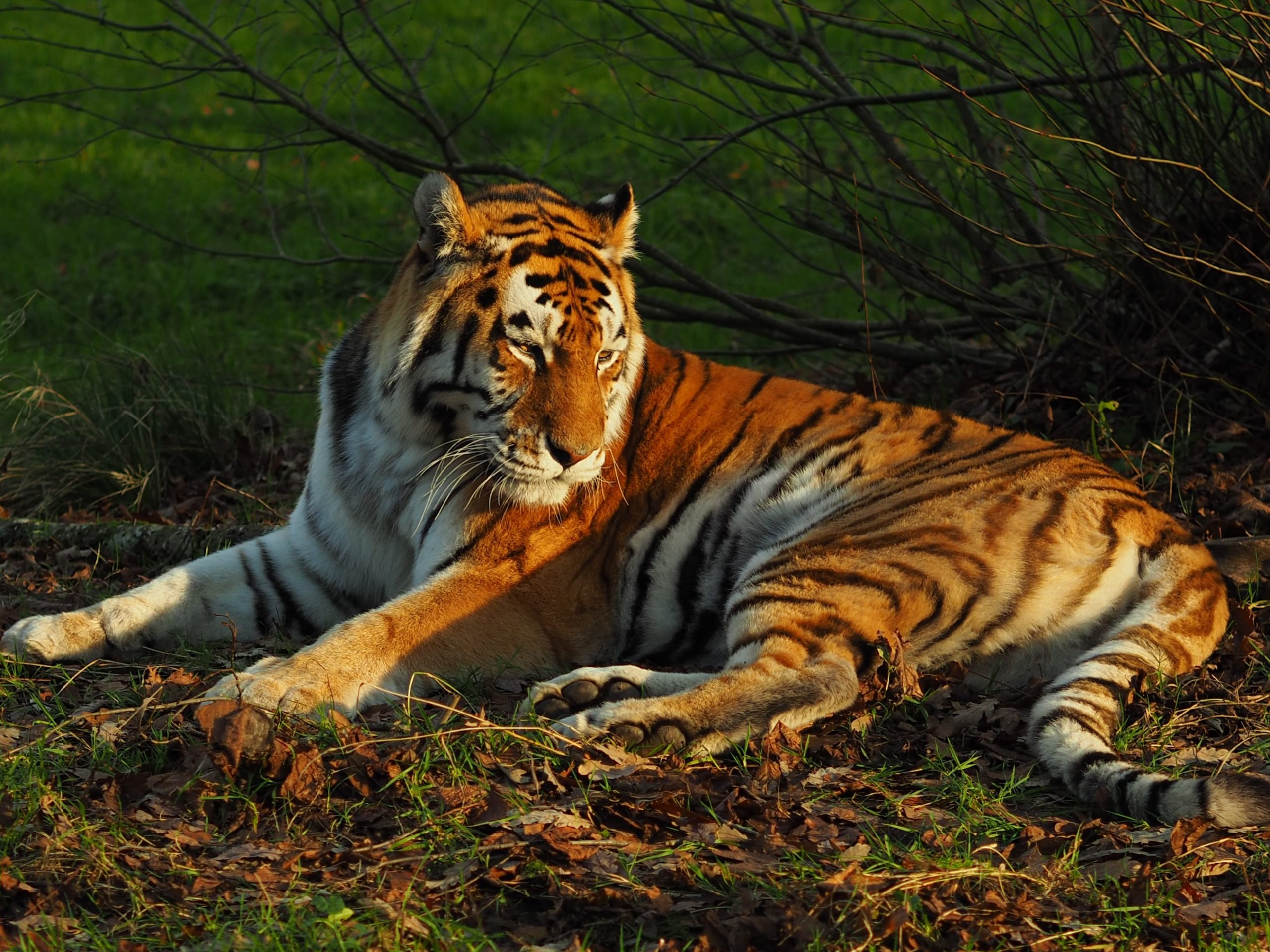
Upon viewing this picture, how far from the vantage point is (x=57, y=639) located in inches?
152

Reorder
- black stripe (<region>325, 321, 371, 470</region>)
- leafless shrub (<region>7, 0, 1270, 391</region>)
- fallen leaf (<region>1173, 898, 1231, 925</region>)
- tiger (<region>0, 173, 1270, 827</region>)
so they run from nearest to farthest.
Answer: fallen leaf (<region>1173, 898, 1231, 925</region>)
tiger (<region>0, 173, 1270, 827</region>)
black stripe (<region>325, 321, 371, 470</region>)
leafless shrub (<region>7, 0, 1270, 391</region>)

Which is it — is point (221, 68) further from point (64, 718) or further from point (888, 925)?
point (888, 925)

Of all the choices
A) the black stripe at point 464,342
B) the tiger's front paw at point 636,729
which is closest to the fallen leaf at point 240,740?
the tiger's front paw at point 636,729

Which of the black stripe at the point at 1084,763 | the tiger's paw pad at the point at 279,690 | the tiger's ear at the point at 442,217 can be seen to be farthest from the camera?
the tiger's ear at the point at 442,217

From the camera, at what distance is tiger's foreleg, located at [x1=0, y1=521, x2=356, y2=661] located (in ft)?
12.8

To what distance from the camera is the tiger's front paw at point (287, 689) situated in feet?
10.9

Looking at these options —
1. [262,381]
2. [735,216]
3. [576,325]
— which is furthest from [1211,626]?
[735,216]

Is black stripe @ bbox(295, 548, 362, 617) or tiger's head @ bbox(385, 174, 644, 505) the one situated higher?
tiger's head @ bbox(385, 174, 644, 505)

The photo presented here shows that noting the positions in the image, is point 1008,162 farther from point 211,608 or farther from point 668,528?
point 211,608

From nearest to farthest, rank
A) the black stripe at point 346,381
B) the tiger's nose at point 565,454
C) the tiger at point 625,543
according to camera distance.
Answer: the tiger at point 625,543 → the tiger's nose at point 565,454 → the black stripe at point 346,381

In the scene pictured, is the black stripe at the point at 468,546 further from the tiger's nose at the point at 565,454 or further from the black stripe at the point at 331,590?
the black stripe at the point at 331,590

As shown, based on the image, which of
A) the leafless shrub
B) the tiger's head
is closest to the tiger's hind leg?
the tiger's head

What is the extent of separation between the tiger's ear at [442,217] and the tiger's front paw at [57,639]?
1.52 metres

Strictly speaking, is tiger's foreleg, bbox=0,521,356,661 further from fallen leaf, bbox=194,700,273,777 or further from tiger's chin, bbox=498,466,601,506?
fallen leaf, bbox=194,700,273,777
